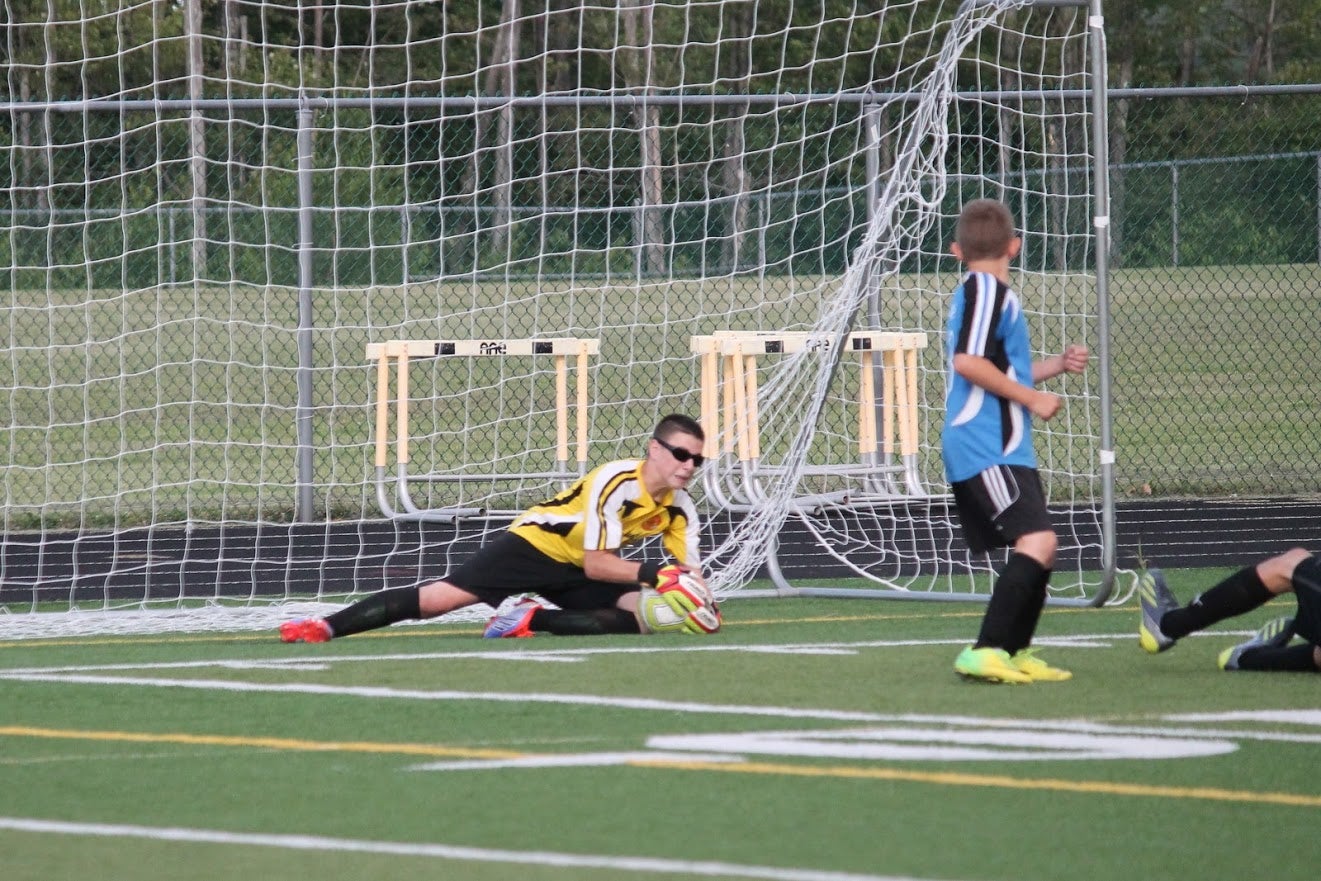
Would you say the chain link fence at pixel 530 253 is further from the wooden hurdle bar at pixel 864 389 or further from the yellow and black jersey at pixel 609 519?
the yellow and black jersey at pixel 609 519

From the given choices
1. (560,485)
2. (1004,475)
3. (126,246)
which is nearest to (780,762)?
(1004,475)

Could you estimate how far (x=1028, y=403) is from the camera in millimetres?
7477

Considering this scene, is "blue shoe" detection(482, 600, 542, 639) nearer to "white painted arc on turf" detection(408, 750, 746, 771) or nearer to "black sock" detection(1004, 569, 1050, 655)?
"black sock" detection(1004, 569, 1050, 655)

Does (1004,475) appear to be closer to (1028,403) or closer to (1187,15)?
(1028,403)

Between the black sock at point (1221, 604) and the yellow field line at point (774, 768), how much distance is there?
2146mm

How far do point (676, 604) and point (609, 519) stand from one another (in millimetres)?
460

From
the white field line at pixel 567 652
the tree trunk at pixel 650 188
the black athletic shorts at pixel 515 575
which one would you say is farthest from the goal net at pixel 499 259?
the white field line at pixel 567 652

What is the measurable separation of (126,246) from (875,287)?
187 inches

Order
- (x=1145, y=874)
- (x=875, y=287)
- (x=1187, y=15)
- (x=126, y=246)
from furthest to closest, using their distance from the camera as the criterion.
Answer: (x=1187, y=15), (x=126, y=246), (x=875, y=287), (x=1145, y=874)

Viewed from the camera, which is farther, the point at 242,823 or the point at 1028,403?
the point at 1028,403

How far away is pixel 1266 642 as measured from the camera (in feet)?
25.2

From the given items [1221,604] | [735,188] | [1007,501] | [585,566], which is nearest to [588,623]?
[585,566]

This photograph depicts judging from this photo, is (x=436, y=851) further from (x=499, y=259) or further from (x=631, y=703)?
(x=499, y=259)

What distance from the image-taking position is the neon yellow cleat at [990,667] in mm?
7324
